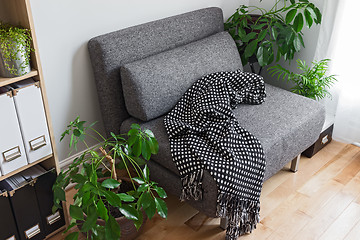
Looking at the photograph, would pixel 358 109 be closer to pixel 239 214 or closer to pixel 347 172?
pixel 347 172

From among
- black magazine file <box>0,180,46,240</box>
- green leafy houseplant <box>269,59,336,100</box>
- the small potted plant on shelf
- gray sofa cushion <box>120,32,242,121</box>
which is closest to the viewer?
the small potted plant on shelf

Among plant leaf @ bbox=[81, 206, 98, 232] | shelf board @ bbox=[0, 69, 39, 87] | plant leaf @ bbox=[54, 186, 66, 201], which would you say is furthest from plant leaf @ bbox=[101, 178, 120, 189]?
shelf board @ bbox=[0, 69, 39, 87]

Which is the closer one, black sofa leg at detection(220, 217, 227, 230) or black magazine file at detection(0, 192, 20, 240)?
black magazine file at detection(0, 192, 20, 240)

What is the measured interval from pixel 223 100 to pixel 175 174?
44 cm

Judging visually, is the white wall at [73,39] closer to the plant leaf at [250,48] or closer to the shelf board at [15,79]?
the shelf board at [15,79]

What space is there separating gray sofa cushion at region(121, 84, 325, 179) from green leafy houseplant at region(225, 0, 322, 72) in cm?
27

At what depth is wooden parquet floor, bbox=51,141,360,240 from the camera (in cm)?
180

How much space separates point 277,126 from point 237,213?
→ 472 mm

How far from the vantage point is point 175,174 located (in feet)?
5.76

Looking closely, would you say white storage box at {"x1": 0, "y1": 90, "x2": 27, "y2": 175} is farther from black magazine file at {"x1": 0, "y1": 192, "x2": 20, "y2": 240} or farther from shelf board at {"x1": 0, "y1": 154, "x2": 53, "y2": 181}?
black magazine file at {"x1": 0, "y1": 192, "x2": 20, "y2": 240}

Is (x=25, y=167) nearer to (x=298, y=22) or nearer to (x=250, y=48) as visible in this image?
(x=250, y=48)

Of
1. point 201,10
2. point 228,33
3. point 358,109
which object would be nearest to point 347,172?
point 358,109

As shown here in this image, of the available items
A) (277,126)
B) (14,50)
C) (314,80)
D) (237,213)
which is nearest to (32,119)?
(14,50)

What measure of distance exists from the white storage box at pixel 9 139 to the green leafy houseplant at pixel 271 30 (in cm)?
138
